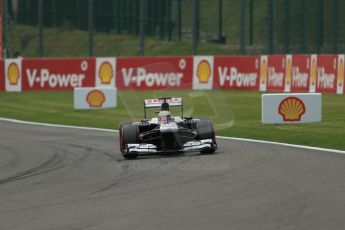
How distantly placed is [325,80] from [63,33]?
20.8 metres

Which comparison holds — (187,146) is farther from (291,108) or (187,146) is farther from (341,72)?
(341,72)

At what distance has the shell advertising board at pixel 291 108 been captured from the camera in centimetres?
1898

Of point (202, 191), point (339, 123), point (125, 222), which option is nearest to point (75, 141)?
point (339, 123)

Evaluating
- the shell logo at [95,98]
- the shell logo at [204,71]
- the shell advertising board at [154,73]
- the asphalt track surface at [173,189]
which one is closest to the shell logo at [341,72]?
the shell logo at [204,71]

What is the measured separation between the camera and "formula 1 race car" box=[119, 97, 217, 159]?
1412 centimetres

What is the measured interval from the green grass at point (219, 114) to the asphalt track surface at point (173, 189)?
1.70 metres

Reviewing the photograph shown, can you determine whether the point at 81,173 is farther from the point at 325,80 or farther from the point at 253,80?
the point at 253,80

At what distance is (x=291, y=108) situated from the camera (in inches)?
755

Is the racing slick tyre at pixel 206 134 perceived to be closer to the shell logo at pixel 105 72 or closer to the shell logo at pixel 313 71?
the shell logo at pixel 313 71

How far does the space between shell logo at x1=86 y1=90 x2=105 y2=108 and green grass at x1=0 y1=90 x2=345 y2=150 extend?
0.60m

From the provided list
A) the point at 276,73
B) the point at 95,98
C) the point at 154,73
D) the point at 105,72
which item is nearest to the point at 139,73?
the point at 154,73

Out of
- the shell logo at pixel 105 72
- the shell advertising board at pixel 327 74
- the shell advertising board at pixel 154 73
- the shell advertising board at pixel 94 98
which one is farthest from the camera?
the shell advertising board at pixel 154 73

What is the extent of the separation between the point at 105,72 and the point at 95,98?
8.88 metres

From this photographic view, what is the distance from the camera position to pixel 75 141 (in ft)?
56.3
